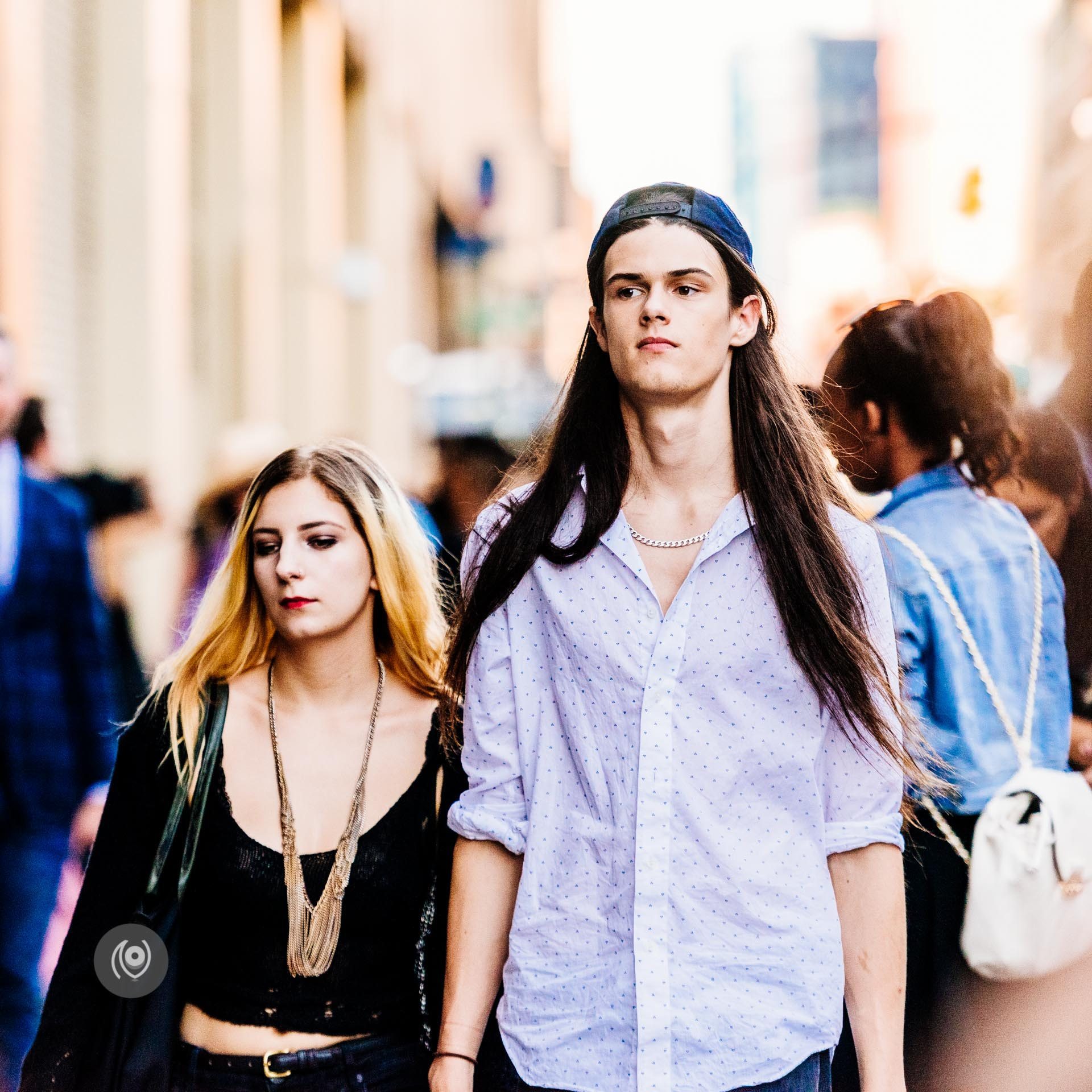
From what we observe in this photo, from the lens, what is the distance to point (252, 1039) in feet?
8.70

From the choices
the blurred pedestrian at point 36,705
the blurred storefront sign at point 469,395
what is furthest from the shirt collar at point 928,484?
the blurred storefront sign at point 469,395

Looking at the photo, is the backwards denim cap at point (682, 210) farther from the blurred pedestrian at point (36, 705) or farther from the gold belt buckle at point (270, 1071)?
the blurred pedestrian at point (36, 705)

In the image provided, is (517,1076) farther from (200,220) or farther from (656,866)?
(200,220)

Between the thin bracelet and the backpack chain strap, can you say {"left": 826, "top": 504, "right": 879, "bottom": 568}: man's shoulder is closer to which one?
the backpack chain strap

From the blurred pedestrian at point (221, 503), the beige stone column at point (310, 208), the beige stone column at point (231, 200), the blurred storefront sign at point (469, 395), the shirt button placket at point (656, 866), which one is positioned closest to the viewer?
the shirt button placket at point (656, 866)

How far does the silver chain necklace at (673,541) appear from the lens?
246cm

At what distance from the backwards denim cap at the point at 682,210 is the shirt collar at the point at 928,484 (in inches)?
36.9

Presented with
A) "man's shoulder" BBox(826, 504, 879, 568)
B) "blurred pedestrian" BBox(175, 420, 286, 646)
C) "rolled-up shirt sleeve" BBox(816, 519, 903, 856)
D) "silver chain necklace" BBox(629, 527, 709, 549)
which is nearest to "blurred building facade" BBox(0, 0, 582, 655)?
"blurred pedestrian" BBox(175, 420, 286, 646)

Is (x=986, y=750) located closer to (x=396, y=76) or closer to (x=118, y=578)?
(x=118, y=578)

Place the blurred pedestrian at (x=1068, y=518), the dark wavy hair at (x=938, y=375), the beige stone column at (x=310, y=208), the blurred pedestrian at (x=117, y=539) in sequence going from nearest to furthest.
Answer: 1. the dark wavy hair at (x=938, y=375)
2. the blurred pedestrian at (x=1068, y=518)
3. the blurred pedestrian at (x=117, y=539)
4. the beige stone column at (x=310, y=208)

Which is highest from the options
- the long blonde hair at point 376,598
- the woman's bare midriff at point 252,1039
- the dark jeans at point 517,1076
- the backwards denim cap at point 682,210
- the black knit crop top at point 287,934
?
the backwards denim cap at point 682,210

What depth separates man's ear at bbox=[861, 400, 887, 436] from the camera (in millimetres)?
3289

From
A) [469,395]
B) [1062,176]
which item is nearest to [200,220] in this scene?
[1062,176]

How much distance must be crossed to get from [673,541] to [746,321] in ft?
1.34
